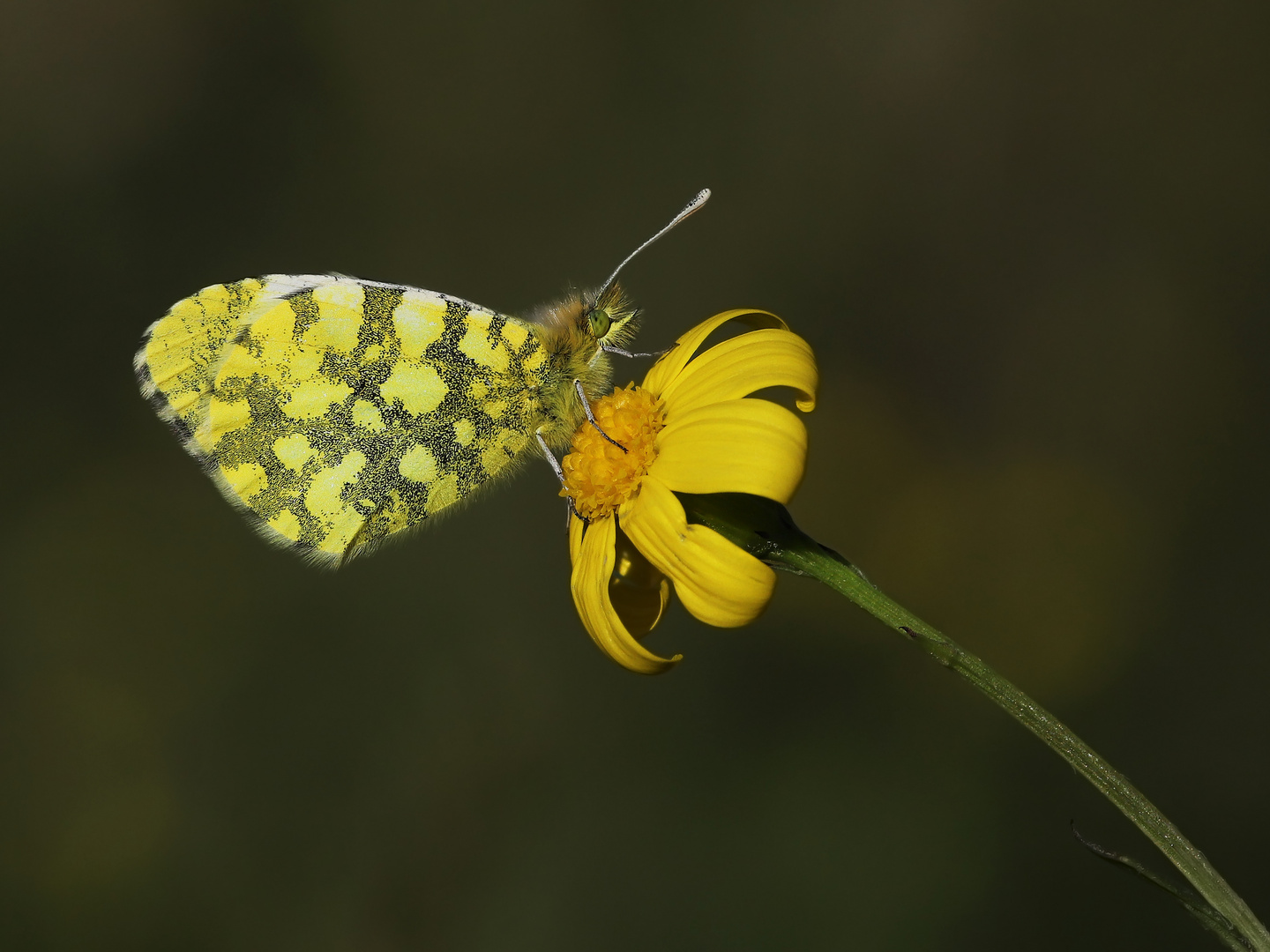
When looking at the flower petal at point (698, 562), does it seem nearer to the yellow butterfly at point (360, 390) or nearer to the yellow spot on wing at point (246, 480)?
the yellow butterfly at point (360, 390)

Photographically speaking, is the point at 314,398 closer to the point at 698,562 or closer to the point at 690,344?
the point at 690,344

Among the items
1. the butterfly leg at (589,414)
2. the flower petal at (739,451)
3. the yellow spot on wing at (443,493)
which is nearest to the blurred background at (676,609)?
the yellow spot on wing at (443,493)

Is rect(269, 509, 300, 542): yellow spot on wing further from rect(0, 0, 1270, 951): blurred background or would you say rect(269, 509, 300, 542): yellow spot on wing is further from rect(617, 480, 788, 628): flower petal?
rect(0, 0, 1270, 951): blurred background

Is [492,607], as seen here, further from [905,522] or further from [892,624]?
[892,624]

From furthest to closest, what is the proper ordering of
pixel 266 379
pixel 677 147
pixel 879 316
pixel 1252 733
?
pixel 677 147, pixel 879 316, pixel 1252 733, pixel 266 379

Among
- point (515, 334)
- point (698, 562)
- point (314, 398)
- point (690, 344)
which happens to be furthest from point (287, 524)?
point (698, 562)

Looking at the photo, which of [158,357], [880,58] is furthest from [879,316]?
[158,357]
